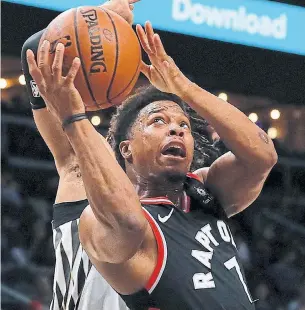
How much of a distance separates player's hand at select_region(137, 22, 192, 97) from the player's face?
0.30 feet

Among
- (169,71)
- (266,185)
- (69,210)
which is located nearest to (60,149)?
(69,210)

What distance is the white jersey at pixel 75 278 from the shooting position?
2324 millimetres

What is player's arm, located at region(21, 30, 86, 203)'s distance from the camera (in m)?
2.41

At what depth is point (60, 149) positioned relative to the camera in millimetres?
2463

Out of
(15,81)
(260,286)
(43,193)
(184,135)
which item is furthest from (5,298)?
(184,135)

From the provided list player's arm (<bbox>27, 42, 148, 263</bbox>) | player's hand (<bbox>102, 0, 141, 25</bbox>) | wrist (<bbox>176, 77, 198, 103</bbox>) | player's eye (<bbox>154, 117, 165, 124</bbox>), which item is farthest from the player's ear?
player's arm (<bbox>27, 42, 148, 263</bbox>)

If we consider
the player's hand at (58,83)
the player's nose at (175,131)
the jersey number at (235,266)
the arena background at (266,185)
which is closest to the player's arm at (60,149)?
the player's nose at (175,131)

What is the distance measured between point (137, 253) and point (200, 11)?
308 centimetres

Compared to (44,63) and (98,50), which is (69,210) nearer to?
(98,50)

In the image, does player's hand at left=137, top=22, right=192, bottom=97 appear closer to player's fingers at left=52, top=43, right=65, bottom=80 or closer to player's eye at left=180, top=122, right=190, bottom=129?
player's eye at left=180, top=122, right=190, bottom=129

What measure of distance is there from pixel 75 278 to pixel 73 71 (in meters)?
0.79

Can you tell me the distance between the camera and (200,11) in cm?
481

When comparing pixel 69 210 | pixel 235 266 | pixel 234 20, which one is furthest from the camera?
pixel 234 20

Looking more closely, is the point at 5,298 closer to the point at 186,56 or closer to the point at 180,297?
the point at 186,56
